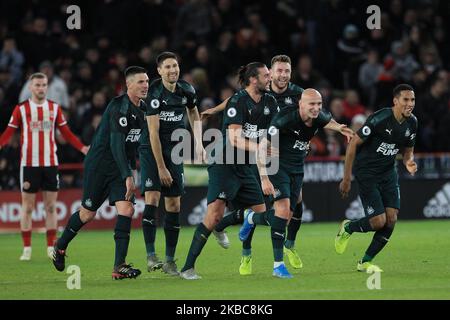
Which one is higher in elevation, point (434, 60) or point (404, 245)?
point (434, 60)

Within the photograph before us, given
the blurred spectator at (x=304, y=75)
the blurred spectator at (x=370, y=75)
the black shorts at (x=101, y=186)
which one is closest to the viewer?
the black shorts at (x=101, y=186)

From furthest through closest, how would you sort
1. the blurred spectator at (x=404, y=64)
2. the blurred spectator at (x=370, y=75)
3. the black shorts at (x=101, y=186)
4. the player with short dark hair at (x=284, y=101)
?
the blurred spectator at (x=404, y=64), the blurred spectator at (x=370, y=75), the player with short dark hair at (x=284, y=101), the black shorts at (x=101, y=186)

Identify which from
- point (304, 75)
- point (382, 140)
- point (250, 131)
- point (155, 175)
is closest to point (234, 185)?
point (250, 131)

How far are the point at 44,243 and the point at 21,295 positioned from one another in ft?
21.2

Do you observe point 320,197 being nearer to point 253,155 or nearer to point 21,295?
point 253,155

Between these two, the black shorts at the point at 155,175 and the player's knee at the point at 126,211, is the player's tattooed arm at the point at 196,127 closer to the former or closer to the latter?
the black shorts at the point at 155,175

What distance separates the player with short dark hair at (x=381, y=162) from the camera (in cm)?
1198

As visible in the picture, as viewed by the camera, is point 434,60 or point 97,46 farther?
point 434,60

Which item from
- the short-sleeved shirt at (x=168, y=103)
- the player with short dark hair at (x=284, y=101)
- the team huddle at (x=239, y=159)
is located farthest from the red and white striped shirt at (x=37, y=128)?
the short-sleeved shirt at (x=168, y=103)

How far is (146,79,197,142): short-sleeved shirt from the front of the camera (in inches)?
Answer: 468

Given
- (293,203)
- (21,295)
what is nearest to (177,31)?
(293,203)

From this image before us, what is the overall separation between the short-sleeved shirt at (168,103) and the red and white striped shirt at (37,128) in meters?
2.98

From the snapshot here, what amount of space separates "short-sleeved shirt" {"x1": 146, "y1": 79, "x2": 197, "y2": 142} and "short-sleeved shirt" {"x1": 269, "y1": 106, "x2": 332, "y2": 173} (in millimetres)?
1188
